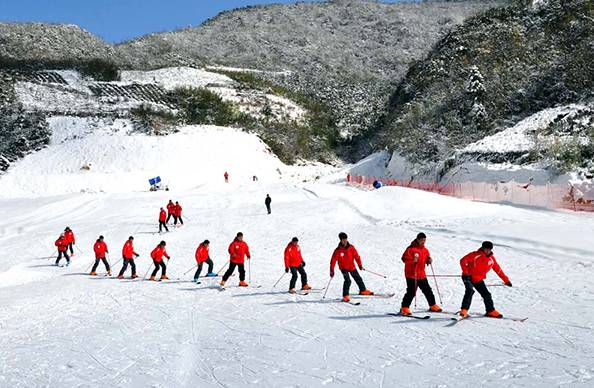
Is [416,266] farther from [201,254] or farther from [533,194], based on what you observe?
[533,194]

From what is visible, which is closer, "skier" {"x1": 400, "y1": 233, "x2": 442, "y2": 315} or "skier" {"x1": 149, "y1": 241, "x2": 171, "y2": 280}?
"skier" {"x1": 400, "y1": 233, "x2": 442, "y2": 315}

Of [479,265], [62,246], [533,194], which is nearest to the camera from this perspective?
[479,265]

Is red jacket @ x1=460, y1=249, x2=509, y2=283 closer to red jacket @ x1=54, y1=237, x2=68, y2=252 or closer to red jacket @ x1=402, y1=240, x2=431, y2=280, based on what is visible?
red jacket @ x1=402, y1=240, x2=431, y2=280

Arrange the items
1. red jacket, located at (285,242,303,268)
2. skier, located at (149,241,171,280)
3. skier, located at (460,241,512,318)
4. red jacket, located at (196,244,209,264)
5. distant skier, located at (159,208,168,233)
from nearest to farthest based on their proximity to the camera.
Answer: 1. skier, located at (460,241,512,318)
2. red jacket, located at (285,242,303,268)
3. red jacket, located at (196,244,209,264)
4. skier, located at (149,241,171,280)
5. distant skier, located at (159,208,168,233)

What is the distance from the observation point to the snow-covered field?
23.8 ft

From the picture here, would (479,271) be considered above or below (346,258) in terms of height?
above

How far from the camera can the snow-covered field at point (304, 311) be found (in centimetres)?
727

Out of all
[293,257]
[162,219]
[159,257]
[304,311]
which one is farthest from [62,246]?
[304,311]

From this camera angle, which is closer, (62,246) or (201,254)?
(201,254)

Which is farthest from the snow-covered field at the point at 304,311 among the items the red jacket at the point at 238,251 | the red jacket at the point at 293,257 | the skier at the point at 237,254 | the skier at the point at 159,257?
the red jacket at the point at 238,251

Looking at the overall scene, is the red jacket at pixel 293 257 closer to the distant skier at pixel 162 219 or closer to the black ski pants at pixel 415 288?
the black ski pants at pixel 415 288

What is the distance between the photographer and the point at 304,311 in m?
10.8

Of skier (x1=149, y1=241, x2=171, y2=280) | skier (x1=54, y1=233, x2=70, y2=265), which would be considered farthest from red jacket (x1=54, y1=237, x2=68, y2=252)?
skier (x1=149, y1=241, x2=171, y2=280)

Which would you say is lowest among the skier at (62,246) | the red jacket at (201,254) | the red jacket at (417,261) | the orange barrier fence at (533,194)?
the skier at (62,246)
